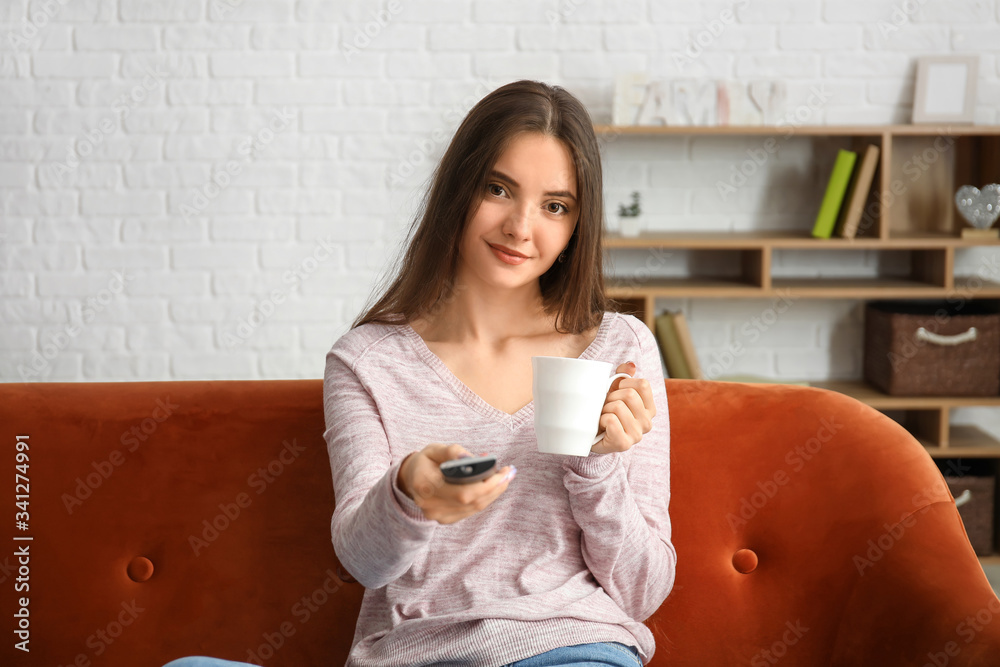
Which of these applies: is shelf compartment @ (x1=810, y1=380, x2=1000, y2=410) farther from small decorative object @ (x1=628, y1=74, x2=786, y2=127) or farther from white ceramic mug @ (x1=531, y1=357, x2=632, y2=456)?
white ceramic mug @ (x1=531, y1=357, x2=632, y2=456)

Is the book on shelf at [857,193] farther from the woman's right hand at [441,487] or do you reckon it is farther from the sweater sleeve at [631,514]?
the woman's right hand at [441,487]

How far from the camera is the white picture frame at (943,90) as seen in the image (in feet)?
9.86

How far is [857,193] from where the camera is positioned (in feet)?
9.45

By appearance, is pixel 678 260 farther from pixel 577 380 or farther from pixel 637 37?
pixel 577 380

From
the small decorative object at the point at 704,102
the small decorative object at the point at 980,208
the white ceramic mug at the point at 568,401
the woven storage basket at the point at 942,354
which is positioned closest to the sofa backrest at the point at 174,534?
the white ceramic mug at the point at 568,401

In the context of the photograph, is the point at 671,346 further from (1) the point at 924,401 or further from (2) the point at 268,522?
(2) the point at 268,522

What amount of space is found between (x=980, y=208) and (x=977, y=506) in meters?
0.97

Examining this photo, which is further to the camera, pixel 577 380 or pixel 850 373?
pixel 850 373

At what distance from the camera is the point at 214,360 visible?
3.18 m

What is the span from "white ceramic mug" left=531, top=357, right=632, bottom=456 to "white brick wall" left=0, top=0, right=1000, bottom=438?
220 centimetres

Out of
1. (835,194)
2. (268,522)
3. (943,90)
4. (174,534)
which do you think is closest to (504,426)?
(268,522)

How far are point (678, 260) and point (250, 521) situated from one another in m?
2.17

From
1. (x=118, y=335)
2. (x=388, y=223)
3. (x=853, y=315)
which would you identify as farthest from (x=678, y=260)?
(x=118, y=335)

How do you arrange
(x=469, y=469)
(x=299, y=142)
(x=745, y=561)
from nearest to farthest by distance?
1. (x=469, y=469)
2. (x=745, y=561)
3. (x=299, y=142)
